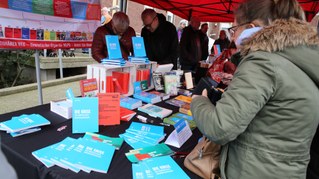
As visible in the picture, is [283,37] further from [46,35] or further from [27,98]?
[27,98]

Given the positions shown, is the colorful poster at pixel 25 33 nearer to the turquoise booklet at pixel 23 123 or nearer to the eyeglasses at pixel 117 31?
the eyeglasses at pixel 117 31

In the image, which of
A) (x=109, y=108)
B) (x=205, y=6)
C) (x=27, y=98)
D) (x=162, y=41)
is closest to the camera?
(x=109, y=108)

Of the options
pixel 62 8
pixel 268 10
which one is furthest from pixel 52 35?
pixel 268 10

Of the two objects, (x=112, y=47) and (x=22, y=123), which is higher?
(x=112, y=47)

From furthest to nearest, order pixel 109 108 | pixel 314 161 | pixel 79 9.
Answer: pixel 79 9, pixel 109 108, pixel 314 161

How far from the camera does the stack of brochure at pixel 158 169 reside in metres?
0.91

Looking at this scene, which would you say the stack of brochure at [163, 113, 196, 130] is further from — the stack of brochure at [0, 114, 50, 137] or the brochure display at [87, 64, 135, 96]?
the stack of brochure at [0, 114, 50, 137]

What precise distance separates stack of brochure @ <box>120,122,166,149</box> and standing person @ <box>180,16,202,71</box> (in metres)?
2.68

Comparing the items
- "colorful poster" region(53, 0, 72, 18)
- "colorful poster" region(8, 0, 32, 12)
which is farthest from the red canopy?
"colorful poster" region(8, 0, 32, 12)

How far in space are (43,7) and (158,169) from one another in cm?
226

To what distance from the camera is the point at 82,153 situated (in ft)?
3.34

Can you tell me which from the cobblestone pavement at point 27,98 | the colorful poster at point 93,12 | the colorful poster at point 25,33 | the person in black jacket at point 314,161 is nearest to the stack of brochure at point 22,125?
the colorful poster at point 25,33

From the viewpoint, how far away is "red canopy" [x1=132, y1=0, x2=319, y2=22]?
4.08 metres

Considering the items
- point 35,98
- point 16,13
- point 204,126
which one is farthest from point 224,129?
point 35,98
